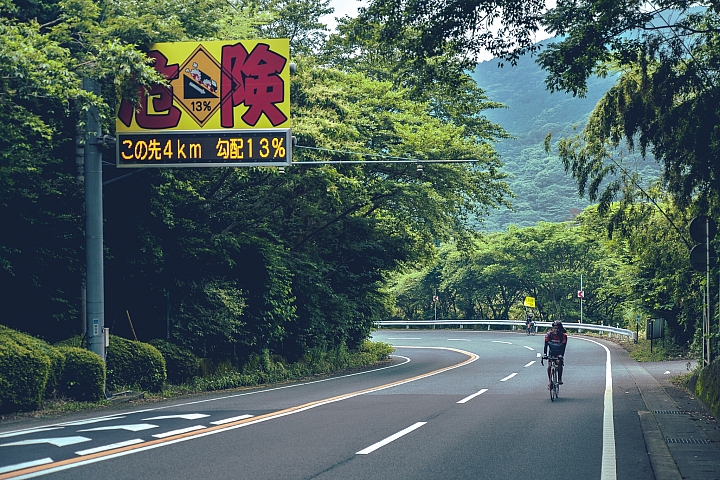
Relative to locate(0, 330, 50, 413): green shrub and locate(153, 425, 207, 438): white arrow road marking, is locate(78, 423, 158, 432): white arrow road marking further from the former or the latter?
locate(0, 330, 50, 413): green shrub

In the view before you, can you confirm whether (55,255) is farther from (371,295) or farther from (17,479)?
(371,295)

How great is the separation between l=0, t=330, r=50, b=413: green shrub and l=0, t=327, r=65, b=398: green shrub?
0.08 meters

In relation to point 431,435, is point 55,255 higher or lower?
higher

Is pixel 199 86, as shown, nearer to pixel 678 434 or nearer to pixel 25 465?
pixel 25 465

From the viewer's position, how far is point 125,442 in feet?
36.4

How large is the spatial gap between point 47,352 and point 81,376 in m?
1.28

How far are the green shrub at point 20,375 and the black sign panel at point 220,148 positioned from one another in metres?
4.92

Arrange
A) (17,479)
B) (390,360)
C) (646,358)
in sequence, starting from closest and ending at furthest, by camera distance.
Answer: (17,479), (646,358), (390,360)

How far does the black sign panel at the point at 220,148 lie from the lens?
1783cm

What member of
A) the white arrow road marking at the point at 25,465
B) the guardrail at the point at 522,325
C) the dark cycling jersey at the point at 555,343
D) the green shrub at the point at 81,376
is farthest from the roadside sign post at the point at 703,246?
the guardrail at the point at 522,325

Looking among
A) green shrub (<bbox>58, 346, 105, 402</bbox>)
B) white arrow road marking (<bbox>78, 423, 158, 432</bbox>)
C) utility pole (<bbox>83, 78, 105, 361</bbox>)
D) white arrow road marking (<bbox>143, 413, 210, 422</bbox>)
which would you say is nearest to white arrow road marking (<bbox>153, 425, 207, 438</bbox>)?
white arrow road marking (<bbox>78, 423, 158, 432</bbox>)

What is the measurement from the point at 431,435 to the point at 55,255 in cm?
1073

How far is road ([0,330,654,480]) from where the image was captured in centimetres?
915

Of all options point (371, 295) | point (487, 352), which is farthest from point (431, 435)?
point (487, 352)
